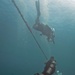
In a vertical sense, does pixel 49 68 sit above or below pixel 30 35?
below

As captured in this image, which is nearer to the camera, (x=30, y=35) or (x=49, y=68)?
(x=49, y=68)

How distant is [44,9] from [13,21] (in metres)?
7.31

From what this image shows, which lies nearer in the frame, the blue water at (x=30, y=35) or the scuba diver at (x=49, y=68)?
the scuba diver at (x=49, y=68)

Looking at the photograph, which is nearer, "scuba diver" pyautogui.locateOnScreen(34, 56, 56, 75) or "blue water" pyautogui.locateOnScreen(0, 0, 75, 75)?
"scuba diver" pyautogui.locateOnScreen(34, 56, 56, 75)

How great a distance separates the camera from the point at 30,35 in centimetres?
3688

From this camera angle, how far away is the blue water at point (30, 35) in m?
23.6

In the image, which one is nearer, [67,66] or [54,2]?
[54,2]

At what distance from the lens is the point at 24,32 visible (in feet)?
116

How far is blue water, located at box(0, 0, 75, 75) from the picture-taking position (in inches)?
931

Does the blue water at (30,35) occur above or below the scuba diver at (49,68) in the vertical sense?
above

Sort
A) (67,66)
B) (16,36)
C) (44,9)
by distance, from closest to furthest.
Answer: (44,9) < (16,36) < (67,66)

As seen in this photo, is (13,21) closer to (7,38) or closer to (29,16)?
(29,16)

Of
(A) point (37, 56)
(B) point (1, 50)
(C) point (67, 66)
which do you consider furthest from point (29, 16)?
(C) point (67, 66)

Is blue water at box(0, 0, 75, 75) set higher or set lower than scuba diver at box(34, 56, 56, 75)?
higher
